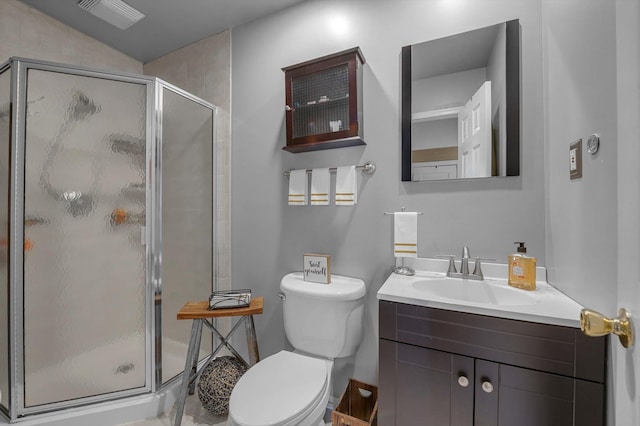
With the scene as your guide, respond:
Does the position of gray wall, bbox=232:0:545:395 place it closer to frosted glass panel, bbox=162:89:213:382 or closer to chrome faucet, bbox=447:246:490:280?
chrome faucet, bbox=447:246:490:280

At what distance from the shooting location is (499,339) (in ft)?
2.85

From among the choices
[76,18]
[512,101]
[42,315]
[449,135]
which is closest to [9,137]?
[42,315]

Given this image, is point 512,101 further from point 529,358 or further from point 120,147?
point 120,147

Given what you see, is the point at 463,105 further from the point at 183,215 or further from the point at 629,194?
the point at 183,215

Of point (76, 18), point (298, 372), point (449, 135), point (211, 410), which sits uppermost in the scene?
point (76, 18)

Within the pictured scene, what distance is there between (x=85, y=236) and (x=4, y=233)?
0.34 m

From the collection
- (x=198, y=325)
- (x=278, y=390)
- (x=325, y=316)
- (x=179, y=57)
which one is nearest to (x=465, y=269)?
(x=325, y=316)

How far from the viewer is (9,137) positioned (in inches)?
53.6

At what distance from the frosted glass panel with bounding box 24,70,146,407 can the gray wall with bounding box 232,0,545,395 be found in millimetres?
595

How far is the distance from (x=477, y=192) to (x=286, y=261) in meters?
1.12

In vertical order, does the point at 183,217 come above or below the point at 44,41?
below

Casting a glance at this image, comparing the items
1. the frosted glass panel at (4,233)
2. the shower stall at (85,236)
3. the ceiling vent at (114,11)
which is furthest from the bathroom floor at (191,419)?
the ceiling vent at (114,11)

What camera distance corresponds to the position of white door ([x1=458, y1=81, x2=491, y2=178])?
125 centimetres

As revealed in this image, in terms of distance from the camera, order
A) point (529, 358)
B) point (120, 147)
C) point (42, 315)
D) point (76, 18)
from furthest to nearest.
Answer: point (76, 18), point (120, 147), point (42, 315), point (529, 358)
